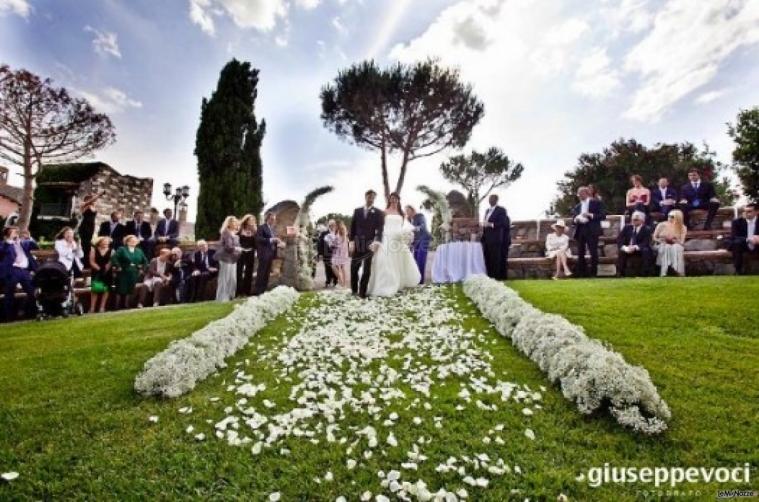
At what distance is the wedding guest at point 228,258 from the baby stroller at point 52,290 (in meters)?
3.26

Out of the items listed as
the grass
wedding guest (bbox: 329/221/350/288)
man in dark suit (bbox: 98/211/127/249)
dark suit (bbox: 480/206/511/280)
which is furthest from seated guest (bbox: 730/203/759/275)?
man in dark suit (bbox: 98/211/127/249)

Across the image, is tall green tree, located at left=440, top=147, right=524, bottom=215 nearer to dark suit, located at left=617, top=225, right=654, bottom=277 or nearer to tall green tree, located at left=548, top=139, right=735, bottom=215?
tall green tree, located at left=548, top=139, right=735, bottom=215

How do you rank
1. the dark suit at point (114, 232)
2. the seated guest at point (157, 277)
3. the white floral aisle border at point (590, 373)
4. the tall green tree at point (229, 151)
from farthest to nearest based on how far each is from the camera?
1. the tall green tree at point (229, 151)
2. the dark suit at point (114, 232)
3. the seated guest at point (157, 277)
4. the white floral aisle border at point (590, 373)

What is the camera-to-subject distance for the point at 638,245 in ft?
37.9

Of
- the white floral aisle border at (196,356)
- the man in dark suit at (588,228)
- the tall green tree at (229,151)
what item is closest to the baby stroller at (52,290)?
the white floral aisle border at (196,356)

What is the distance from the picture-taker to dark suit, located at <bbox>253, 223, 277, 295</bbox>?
1186 cm

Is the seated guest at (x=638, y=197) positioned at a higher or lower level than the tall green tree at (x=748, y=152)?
lower

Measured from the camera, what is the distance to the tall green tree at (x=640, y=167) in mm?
30016

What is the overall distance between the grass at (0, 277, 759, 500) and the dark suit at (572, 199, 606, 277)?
5.78 m

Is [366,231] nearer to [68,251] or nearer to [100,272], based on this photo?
[100,272]

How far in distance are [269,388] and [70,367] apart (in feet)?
8.84

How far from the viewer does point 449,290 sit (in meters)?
10.8

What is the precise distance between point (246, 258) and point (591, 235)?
965 cm

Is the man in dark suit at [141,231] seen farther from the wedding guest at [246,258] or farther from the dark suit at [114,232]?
the wedding guest at [246,258]
